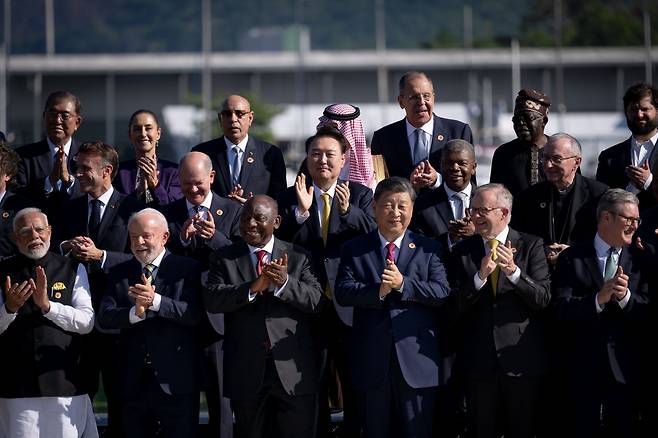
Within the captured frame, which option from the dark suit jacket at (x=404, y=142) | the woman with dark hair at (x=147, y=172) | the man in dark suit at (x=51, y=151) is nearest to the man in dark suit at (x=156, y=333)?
the woman with dark hair at (x=147, y=172)

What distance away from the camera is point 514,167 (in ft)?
33.2

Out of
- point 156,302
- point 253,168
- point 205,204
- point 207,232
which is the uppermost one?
point 253,168

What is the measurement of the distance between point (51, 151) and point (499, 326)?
4358 millimetres

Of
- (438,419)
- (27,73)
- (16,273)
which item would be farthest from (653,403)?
(27,73)

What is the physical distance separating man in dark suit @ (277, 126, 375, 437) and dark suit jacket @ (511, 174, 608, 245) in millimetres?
1214

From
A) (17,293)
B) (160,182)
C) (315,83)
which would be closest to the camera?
(17,293)

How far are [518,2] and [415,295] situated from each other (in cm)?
17807

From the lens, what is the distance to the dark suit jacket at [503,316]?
8.59 m

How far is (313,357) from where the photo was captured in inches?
346

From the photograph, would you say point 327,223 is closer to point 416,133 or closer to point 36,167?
point 416,133

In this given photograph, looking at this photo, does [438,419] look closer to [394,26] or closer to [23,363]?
[23,363]

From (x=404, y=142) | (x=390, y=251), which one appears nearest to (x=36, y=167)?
(x=404, y=142)

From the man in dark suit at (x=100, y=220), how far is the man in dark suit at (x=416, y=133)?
2.36 meters

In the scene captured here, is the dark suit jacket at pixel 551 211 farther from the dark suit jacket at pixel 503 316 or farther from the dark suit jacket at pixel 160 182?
the dark suit jacket at pixel 160 182
